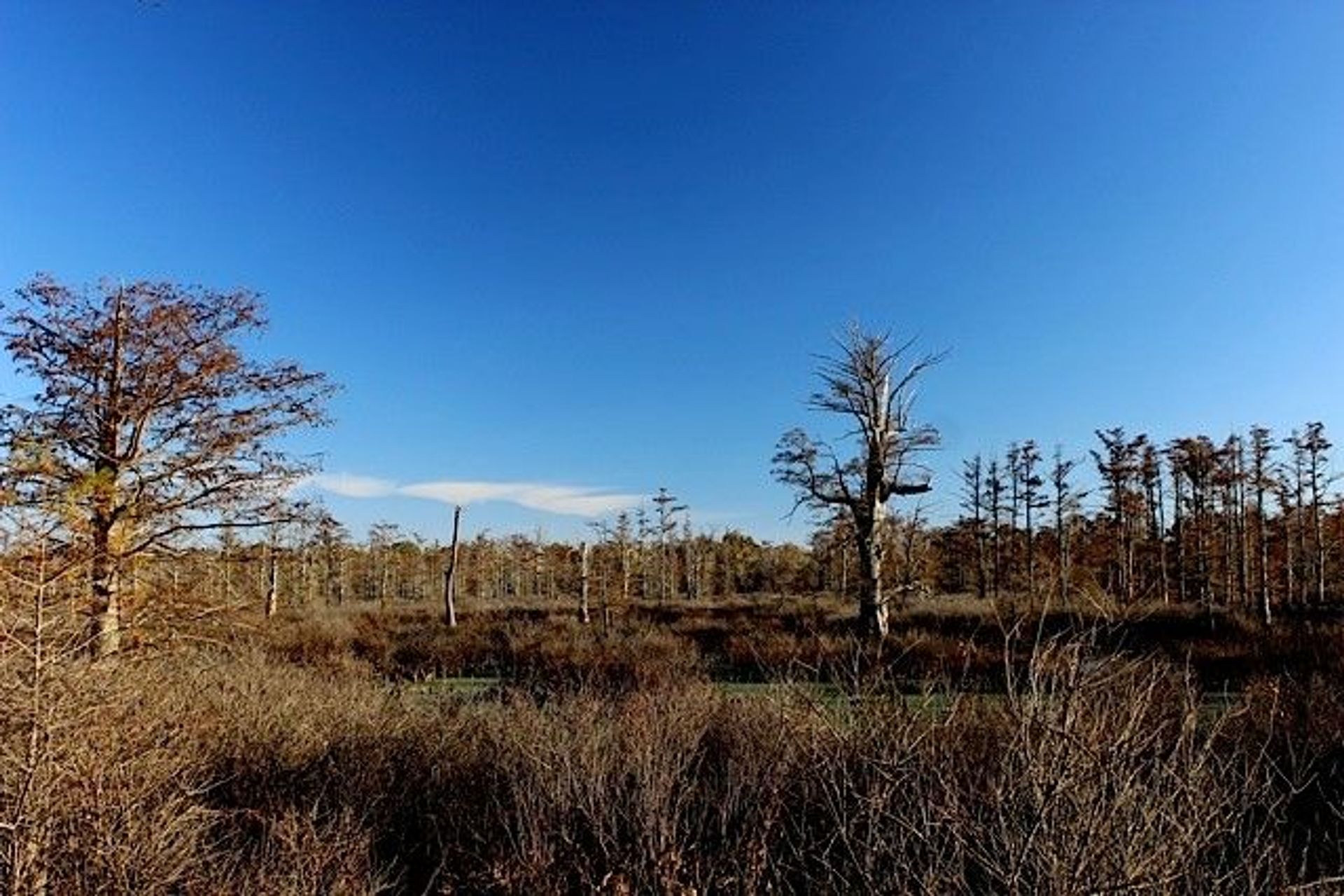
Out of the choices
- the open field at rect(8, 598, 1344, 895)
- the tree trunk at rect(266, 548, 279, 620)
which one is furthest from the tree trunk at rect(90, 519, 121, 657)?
the tree trunk at rect(266, 548, 279, 620)

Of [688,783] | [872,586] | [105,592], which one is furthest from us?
[872,586]

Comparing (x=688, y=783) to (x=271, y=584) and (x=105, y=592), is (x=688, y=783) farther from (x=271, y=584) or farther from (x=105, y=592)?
(x=271, y=584)

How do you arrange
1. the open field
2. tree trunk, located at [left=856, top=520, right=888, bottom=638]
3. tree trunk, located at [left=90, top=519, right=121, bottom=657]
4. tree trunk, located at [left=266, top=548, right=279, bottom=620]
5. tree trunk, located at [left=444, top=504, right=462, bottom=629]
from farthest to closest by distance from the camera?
tree trunk, located at [left=444, top=504, right=462, bottom=629] < tree trunk, located at [left=856, top=520, right=888, bottom=638] < tree trunk, located at [left=266, top=548, right=279, bottom=620] < tree trunk, located at [left=90, top=519, right=121, bottom=657] < the open field

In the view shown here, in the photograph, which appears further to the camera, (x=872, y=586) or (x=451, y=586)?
(x=451, y=586)

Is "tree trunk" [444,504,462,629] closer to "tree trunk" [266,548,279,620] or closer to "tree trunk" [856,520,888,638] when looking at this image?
"tree trunk" [266,548,279,620]

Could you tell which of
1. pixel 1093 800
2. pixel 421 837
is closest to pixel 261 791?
pixel 421 837

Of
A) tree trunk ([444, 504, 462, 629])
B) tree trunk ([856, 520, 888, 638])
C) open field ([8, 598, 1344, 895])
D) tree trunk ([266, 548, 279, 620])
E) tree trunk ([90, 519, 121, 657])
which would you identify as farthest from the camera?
tree trunk ([444, 504, 462, 629])

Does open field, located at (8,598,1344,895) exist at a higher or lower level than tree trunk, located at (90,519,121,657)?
lower

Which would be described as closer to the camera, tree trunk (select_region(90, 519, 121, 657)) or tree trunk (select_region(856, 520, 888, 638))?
tree trunk (select_region(90, 519, 121, 657))

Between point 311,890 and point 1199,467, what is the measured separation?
46081 millimetres

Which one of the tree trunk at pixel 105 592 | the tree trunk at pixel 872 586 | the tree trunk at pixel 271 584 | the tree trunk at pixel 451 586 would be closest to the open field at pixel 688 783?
the tree trunk at pixel 105 592

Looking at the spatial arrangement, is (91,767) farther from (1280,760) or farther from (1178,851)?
(1280,760)

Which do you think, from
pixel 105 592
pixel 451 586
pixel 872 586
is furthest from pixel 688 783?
pixel 451 586

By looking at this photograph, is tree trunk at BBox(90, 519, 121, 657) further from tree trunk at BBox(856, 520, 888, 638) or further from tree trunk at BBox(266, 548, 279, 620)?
tree trunk at BBox(856, 520, 888, 638)
